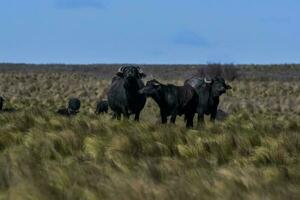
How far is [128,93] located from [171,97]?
44.9 inches

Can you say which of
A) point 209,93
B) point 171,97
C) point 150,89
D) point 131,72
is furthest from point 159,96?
point 209,93

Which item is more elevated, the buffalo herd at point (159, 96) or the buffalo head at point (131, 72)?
the buffalo head at point (131, 72)

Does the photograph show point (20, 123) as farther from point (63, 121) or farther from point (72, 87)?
point (72, 87)

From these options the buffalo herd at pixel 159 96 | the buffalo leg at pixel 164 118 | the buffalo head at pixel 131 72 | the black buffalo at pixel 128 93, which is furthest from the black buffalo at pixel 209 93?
the buffalo head at pixel 131 72

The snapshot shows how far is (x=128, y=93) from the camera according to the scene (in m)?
19.9

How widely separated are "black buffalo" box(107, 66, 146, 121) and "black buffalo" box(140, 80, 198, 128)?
0.45m

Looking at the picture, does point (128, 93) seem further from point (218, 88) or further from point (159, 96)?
point (218, 88)

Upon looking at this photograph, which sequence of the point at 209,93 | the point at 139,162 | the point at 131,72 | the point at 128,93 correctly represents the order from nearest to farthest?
the point at 139,162 → the point at 131,72 → the point at 128,93 → the point at 209,93

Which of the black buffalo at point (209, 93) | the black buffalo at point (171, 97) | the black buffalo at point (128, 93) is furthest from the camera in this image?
the black buffalo at point (209, 93)

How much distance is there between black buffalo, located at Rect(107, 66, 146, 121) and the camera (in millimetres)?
19688

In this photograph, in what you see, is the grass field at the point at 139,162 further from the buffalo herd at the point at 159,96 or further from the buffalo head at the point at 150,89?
the buffalo herd at the point at 159,96

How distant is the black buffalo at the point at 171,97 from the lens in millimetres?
19453

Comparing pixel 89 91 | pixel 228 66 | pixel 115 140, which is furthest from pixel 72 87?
pixel 115 140

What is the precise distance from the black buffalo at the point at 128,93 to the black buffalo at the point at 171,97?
17.6 inches
